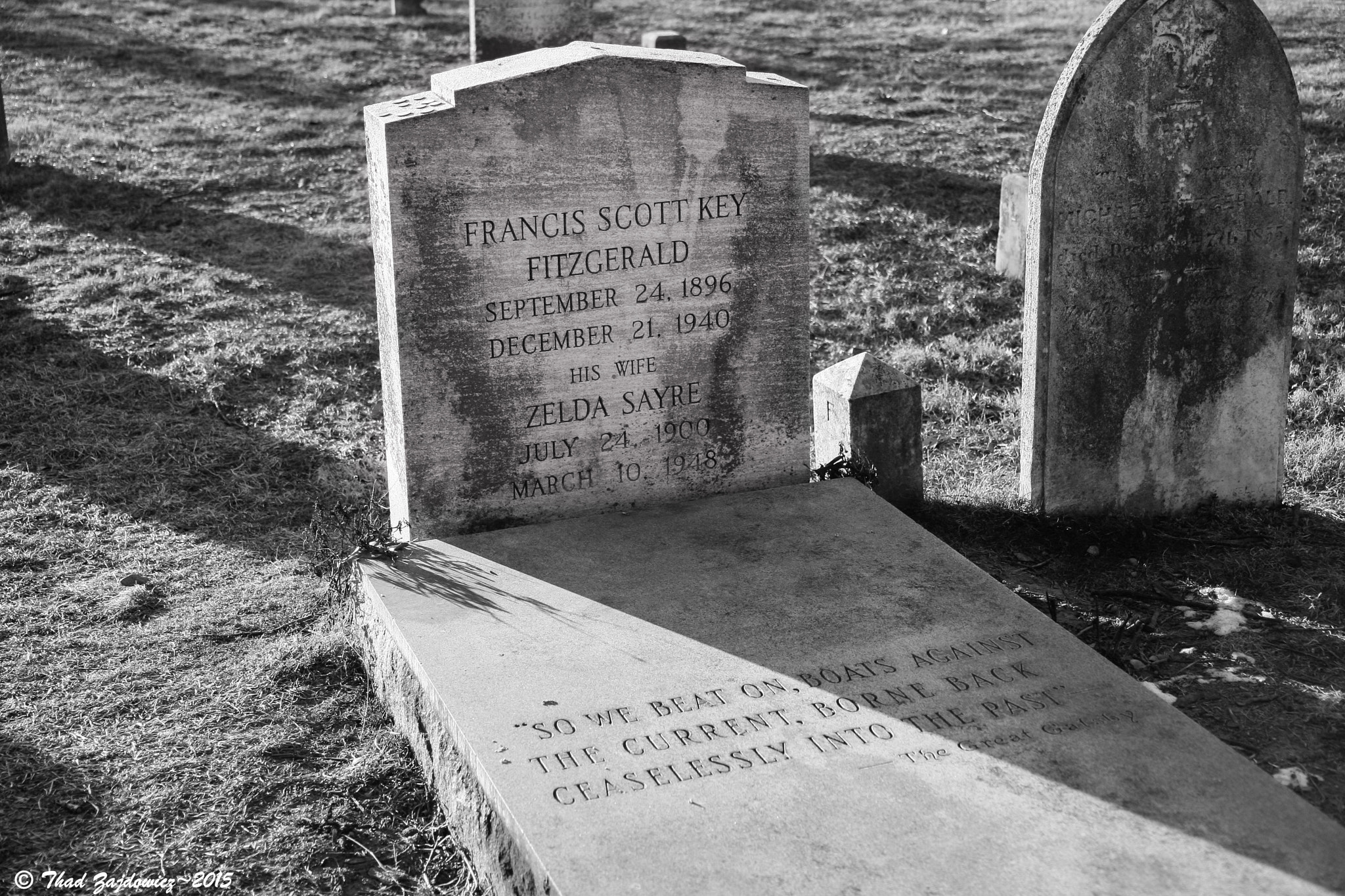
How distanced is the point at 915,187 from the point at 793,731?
22.9 feet

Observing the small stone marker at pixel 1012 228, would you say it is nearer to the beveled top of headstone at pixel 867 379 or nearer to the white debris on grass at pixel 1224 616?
the beveled top of headstone at pixel 867 379

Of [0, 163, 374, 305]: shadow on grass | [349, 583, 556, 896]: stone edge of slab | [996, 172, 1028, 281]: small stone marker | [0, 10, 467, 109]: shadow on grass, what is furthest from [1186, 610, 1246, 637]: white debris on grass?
[0, 10, 467, 109]: shadow on grass

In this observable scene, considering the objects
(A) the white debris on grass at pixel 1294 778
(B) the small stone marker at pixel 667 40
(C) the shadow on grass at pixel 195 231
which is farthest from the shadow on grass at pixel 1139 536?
(B) the small stone marker at pixel 667 40

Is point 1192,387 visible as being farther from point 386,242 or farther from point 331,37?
point 331,37

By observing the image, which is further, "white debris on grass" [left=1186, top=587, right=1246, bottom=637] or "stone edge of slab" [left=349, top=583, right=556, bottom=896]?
"white debris on grass" [left=1186, top=587, right=1246, bottom=637]

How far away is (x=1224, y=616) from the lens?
183 inches

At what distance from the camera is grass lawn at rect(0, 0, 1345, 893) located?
384cm

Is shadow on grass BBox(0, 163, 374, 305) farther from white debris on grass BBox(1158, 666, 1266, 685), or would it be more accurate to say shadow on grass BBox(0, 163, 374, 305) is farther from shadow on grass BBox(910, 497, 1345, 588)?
white debris on grass BBox(1158, 666, 1266, 685)

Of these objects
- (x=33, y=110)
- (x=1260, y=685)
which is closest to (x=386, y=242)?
(x=1260, y=685)

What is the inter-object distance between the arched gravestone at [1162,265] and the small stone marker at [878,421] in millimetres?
440

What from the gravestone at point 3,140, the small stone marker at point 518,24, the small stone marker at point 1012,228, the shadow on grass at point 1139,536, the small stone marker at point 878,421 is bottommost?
the shadow on grass at point 1139,536

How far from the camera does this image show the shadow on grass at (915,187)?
9273mm

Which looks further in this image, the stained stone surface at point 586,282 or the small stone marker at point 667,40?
the small stone marker at point 667,40

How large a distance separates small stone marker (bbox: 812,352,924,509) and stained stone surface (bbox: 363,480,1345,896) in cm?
76
